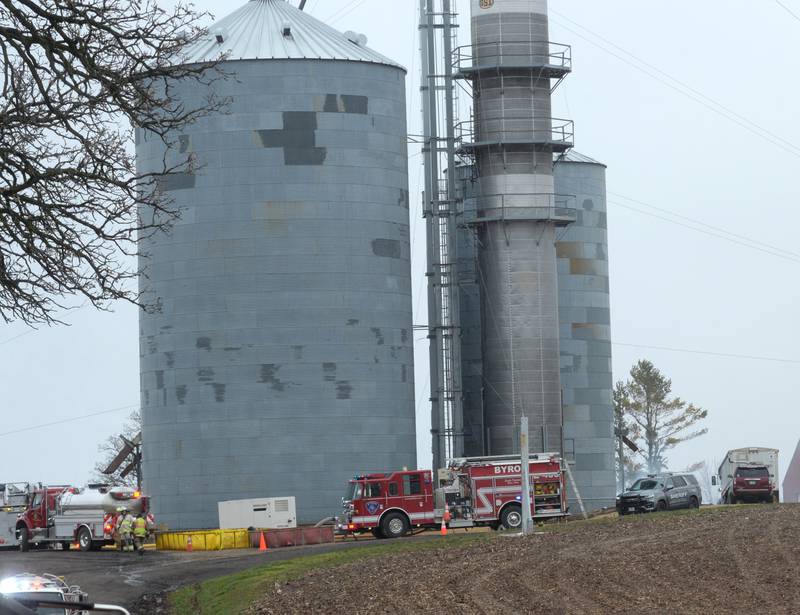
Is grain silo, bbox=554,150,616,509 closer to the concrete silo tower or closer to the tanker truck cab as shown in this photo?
the concrete silo tower

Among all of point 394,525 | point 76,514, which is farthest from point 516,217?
point 76,514

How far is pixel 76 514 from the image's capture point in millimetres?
54188

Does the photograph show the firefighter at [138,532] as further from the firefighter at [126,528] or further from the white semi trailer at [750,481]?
the white semi trailer at [750,481]

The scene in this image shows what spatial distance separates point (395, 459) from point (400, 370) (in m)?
3.41

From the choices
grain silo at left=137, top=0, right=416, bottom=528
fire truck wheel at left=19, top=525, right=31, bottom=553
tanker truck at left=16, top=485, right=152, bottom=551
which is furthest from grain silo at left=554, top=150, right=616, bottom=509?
fire truck wheel at left=19, top=525, right=31, bottom=553

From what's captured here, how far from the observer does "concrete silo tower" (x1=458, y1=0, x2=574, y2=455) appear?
2067 inches

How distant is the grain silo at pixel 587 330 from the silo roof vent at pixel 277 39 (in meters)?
12.4

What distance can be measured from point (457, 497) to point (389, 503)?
2388mm

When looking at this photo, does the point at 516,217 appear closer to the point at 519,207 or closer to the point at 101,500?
the point at 519,207

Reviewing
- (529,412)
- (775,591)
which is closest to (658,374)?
(529,412)

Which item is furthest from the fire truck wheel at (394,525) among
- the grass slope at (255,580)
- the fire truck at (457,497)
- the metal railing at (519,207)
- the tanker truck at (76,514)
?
the metal railing at (519,207)

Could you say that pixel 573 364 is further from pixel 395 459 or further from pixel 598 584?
pixel 598 584

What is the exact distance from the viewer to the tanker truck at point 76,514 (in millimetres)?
52906

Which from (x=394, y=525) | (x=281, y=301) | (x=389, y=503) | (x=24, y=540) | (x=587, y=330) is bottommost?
(x=24, y=540)
